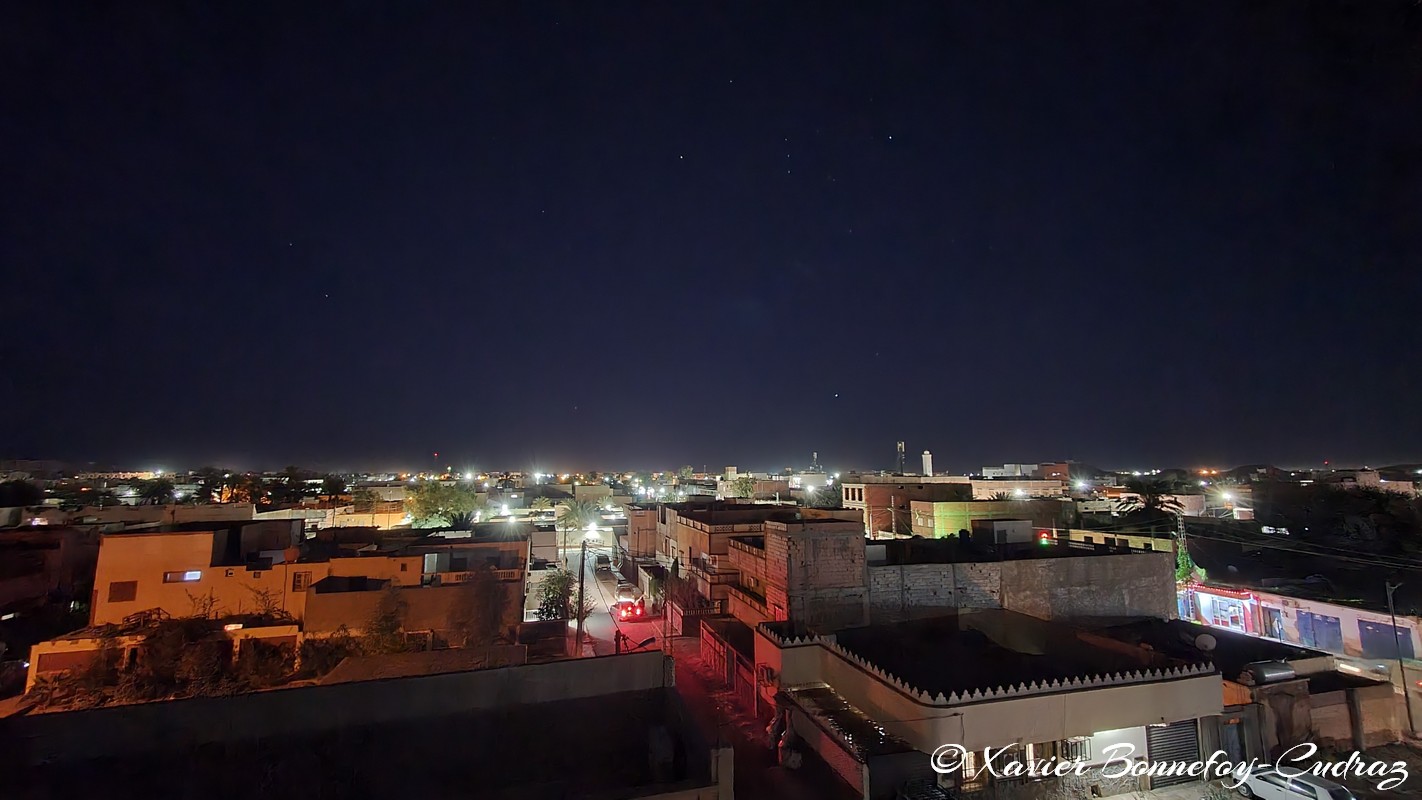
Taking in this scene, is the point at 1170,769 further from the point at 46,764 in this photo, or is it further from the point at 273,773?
the point at 46,764

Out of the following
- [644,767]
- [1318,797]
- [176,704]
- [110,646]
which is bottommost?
[1318,797]

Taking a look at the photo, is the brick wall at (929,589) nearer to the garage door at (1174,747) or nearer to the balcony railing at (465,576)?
the garage door at (1174,747)

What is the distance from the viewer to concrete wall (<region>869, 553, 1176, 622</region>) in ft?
67.1

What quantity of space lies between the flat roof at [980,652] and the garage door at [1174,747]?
1391 millimetres

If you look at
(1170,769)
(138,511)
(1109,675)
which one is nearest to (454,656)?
(1109,675)

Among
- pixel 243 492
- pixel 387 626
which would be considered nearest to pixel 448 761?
pixel 387 626

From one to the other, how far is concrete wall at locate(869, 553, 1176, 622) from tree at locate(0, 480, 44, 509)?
198 ft

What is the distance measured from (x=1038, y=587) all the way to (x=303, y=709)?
21.8 meters

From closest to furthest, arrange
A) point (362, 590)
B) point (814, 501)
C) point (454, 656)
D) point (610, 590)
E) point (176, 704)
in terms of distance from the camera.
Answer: point (176, 704)
point (454, 656)
point (362, 590)
point (610, 590)
point (814, 501)

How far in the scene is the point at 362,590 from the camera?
2006 centimetres

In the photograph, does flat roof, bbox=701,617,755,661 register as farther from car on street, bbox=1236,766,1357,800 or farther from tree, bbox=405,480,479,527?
tree, bbox=405,480,479,527

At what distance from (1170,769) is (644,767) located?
13.3m

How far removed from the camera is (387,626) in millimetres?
19422

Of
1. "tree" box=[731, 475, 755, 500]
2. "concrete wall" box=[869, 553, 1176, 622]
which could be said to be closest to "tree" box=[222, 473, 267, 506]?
"tree" box=[731, 475, 755, 500]
